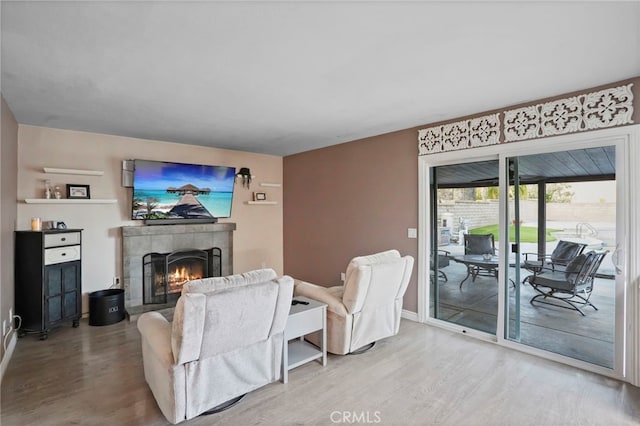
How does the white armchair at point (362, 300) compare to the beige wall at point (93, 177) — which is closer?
the white armchair at point (362, 300)

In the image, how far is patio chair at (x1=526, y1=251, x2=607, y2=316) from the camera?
306cm

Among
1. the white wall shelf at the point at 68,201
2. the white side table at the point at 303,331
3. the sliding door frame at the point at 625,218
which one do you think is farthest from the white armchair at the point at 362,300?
the white wall shelf at the point at 68,201

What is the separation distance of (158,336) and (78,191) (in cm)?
300

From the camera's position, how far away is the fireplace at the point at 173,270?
4.63 metres

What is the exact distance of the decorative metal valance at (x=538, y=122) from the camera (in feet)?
8.79

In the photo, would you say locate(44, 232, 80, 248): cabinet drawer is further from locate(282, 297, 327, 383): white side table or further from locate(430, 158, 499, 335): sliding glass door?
locate(430, 158, 499, 335): sliding glass door

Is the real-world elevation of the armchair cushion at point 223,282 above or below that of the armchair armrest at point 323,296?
above

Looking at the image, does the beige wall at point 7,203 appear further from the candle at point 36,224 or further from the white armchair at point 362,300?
the white armchair at point 362,300

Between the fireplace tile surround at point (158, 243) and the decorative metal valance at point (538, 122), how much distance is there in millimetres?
3395

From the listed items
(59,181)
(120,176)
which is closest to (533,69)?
(120,176)

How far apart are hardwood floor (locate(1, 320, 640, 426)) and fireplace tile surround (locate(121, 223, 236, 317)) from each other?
1172 millimetres

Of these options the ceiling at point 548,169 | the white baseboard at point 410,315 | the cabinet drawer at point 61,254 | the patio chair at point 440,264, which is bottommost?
the white baseboard at point 410,315

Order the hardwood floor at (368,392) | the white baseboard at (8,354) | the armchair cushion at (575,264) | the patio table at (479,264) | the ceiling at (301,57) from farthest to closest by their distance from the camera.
A: the patio table at (479,264)
the armchair cushion at (575,264)
the white baseboard at (8,354)
the hardwood floor at (368,392)
the ceiling at (301,57)

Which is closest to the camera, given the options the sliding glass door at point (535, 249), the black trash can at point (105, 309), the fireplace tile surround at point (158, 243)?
the sliding glass door at point (535, 249)
